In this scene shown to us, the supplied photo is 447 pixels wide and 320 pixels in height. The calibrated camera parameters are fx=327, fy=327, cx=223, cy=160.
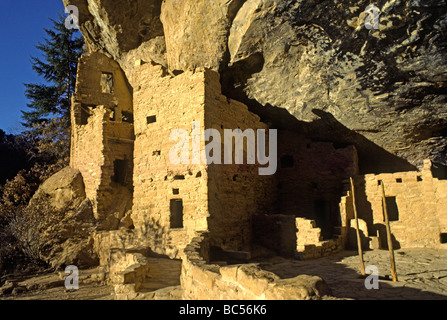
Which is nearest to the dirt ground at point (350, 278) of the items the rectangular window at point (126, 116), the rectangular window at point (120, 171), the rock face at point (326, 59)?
the rock face at point (326, 59)

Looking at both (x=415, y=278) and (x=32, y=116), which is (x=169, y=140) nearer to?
(x=415, y=278)

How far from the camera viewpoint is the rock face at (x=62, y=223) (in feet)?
33.6

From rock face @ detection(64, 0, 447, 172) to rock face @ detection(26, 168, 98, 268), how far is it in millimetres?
5992

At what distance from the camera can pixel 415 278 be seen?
570 cm

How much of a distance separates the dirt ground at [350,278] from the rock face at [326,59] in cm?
360

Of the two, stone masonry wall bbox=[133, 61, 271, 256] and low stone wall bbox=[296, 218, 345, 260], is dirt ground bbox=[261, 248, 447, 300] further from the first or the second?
stone masonry wall bbox=[133, 61, 271, 256]

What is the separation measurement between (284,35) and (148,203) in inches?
217

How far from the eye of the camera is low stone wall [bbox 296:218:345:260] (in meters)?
8.11

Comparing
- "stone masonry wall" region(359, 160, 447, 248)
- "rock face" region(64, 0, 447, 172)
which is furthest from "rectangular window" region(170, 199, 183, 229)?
"stone masonry wall" region(359, 160, 447, 248)

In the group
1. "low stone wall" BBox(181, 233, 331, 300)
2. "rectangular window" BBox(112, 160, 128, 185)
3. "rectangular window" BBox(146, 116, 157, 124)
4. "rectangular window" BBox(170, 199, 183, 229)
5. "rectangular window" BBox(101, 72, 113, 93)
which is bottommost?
"low stone wall" BBox(181, 233, 331, 300)

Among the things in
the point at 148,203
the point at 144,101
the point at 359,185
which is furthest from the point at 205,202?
the point at 359,185
